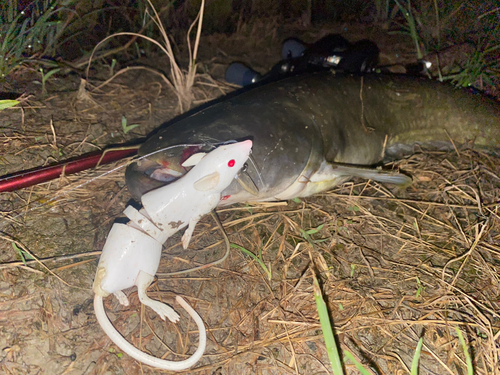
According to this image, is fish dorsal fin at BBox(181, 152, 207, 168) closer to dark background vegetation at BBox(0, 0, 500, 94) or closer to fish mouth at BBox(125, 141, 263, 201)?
fish mouth at BBox(125, 141, 263, 201)

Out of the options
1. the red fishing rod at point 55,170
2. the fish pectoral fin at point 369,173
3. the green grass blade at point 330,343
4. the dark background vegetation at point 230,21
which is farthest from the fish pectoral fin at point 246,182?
the dark background vegetation at point 230,21

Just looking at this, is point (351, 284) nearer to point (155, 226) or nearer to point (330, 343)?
point (330, 343)

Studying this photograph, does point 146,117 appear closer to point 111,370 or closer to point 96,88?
point 96,88

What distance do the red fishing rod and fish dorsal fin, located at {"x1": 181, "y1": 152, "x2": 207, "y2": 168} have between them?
0.80 m

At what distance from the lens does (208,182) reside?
1.59m

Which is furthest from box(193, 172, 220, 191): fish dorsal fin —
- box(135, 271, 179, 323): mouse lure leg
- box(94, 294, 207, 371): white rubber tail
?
box(94, 294, 207, 371): white rubber tail

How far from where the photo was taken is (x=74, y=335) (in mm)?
1609

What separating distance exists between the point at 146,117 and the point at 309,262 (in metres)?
1.85

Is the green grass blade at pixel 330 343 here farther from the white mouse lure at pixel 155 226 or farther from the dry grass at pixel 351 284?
the white mouse lure at pixel 155 226

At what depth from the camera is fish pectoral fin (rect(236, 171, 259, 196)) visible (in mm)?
1852

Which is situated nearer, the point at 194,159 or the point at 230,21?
the point at 194,159

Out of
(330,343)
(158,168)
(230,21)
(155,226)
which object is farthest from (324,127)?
(230,21)

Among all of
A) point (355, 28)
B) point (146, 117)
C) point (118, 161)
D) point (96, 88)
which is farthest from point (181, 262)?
point (355, 28)

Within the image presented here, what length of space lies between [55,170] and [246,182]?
1.14m
